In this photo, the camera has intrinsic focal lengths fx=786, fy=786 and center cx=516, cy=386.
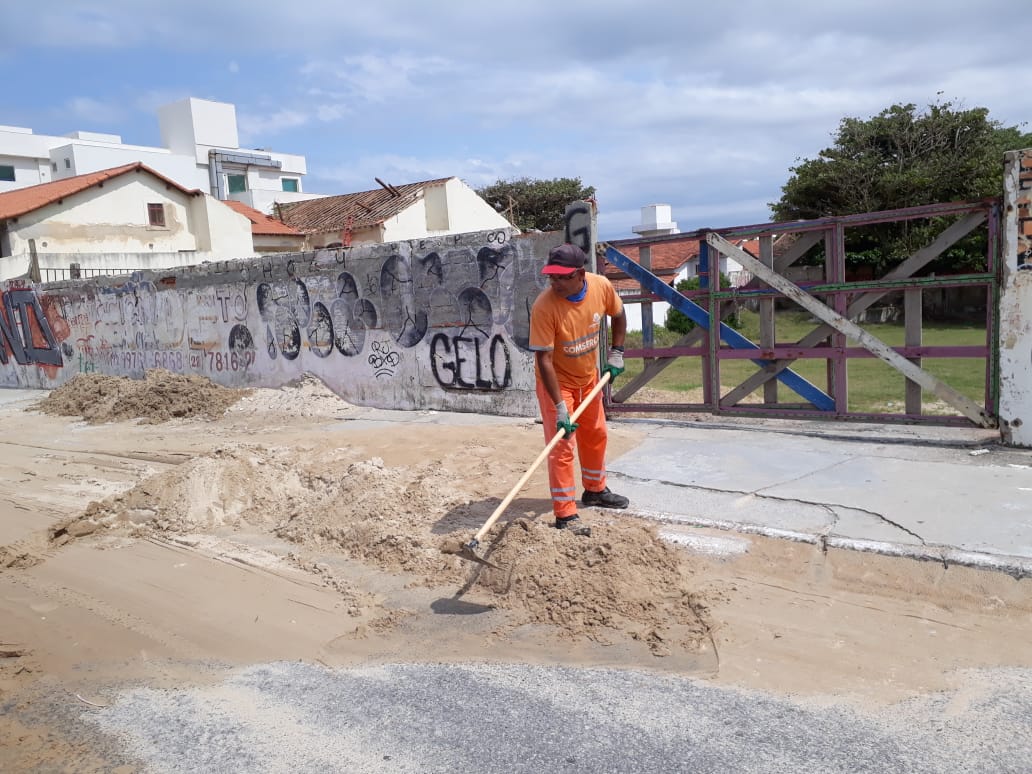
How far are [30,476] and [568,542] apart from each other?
6402mm

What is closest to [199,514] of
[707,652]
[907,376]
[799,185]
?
[707,652]

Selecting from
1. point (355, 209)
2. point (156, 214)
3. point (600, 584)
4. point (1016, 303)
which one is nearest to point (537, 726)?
point (600, 584)

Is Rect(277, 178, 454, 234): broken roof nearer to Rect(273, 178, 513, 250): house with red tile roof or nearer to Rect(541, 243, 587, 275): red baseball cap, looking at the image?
Answer: Rect(273, 178, 513, 250): house with red tile roof

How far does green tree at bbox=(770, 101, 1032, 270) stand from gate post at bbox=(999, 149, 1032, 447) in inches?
844

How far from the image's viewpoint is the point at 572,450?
198 inches

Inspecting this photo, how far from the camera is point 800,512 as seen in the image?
207 inches

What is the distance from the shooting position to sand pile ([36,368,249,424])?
11.6 meters

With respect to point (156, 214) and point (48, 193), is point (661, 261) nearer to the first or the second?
point (156, 214)

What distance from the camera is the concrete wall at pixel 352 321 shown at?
30.2 feet

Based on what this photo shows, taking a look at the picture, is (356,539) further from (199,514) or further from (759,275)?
(759,275)

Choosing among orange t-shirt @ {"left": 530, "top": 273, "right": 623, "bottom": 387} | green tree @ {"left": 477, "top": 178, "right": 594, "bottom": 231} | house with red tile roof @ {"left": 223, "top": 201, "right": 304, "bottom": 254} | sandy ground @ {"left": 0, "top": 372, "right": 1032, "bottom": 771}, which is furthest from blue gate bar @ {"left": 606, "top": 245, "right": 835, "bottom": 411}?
green tree @ {"left": 477, "top": 178, "right": 594, "bottom": 231}

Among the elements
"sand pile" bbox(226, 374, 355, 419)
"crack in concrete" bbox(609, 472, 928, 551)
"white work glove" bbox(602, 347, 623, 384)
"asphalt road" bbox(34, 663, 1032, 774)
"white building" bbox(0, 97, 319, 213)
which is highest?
"white building" bbox(0, 97, 319, 213)

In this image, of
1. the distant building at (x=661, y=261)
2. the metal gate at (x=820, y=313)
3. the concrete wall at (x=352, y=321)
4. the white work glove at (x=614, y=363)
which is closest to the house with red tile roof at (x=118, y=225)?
the concrete wall at (x=352, y=321)

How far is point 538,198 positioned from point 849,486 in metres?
39.8
